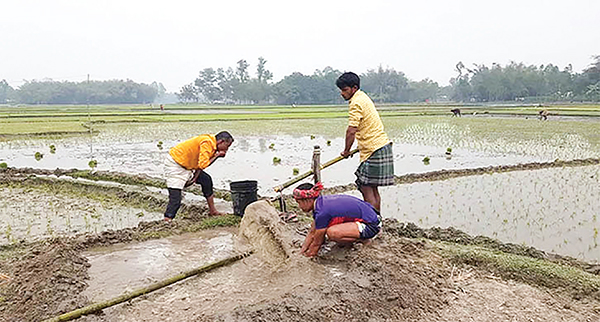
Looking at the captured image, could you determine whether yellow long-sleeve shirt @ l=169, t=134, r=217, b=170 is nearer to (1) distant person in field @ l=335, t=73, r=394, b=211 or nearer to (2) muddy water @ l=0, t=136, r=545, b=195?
(1) distant person in field @ l=335, t=73, r=394, b=211

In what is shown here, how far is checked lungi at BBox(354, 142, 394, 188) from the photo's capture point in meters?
4.78

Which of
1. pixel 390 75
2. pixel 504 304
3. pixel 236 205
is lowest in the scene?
pixel 504 304

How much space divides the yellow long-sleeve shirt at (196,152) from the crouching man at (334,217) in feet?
5.64

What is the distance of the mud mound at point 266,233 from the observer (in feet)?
14.9

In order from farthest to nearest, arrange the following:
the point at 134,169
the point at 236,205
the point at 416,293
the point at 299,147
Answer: the point at 299,147
the point at 134,169
the point at 236,205
the point at 416,293

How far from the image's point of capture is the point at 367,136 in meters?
4.81

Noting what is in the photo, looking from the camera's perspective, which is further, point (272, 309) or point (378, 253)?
point (378, 253)

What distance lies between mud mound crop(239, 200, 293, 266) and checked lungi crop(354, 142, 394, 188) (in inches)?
44.6

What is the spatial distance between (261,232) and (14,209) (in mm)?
4409

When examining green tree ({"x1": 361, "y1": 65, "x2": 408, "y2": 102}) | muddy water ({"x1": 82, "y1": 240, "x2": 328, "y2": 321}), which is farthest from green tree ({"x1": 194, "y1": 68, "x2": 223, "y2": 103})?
muddy water ({"x1": 82, "y1": 240, "x2": 328, "y2": 321})

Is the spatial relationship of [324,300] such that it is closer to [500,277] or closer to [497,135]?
[500,277]

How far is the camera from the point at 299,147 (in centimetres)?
1437

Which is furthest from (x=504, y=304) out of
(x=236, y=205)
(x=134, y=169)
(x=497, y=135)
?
(x=497, y=135)

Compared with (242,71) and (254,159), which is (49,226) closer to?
(254,159)
